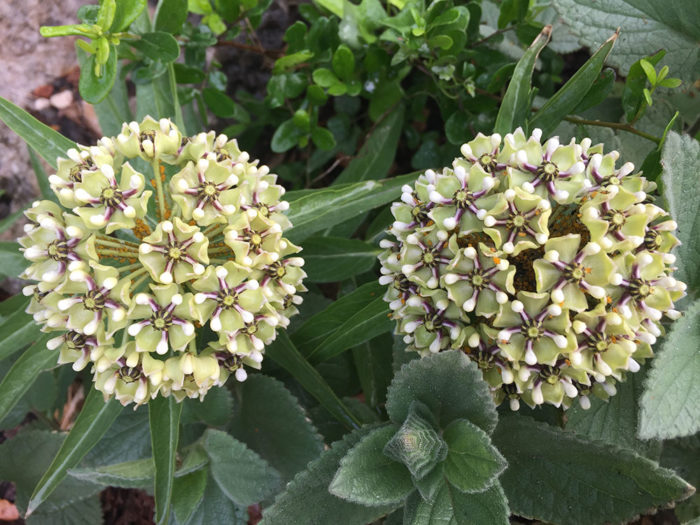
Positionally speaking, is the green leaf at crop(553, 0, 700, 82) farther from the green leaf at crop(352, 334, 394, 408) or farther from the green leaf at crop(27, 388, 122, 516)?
the green leaf at crop(27, 388, 122, 516)

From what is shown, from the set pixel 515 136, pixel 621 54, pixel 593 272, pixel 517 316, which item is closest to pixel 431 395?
pixel 517 316

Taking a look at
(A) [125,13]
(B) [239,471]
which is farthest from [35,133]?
(B) [239,471]

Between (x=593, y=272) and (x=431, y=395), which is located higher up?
(x=593, y=272)

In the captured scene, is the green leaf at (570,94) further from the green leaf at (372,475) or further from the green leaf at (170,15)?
Answer: the green leaf at (170,15)

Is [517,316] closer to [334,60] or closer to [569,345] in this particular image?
[569,345]

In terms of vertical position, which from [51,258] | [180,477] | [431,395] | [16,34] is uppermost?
[16,34]

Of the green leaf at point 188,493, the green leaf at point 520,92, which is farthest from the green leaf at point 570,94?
the green leaf at point 188,493
